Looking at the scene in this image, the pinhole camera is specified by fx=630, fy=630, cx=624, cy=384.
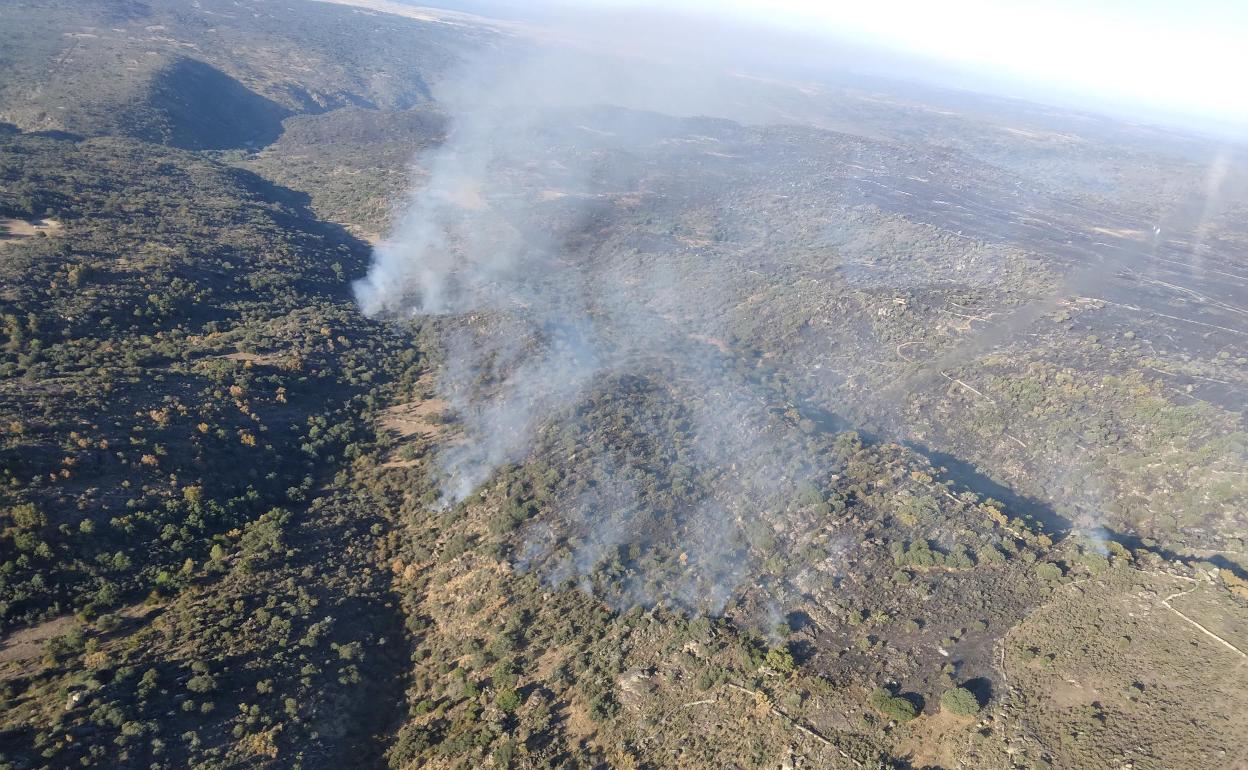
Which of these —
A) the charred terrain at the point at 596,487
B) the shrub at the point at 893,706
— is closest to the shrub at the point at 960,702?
the charred terrain at the point at 596,487

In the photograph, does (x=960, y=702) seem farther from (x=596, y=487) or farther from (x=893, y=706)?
(x=596, y=487)

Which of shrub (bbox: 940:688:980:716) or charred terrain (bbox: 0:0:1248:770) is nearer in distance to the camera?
shrub (bbox: 940:688:980:716)

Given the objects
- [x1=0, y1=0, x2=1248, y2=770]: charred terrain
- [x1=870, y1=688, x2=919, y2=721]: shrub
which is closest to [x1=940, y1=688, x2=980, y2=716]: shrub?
[x1=0, y1=0, x2=1248, y2=770]: charred terrain

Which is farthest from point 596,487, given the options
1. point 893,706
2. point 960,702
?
point 960,702

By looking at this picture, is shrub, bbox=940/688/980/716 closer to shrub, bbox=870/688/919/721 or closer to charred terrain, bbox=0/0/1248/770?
charred terrain, bbox=0/0/1248/770

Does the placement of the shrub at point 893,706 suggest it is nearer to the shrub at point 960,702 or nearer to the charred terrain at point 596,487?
the charred terrain at point 596,487

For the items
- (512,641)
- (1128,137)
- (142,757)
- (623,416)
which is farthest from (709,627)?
(1128,137)

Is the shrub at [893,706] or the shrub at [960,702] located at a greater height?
the shrub at [960,702]

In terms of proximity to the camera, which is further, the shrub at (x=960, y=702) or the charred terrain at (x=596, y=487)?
the charred terrain at (x=596, y=487)
